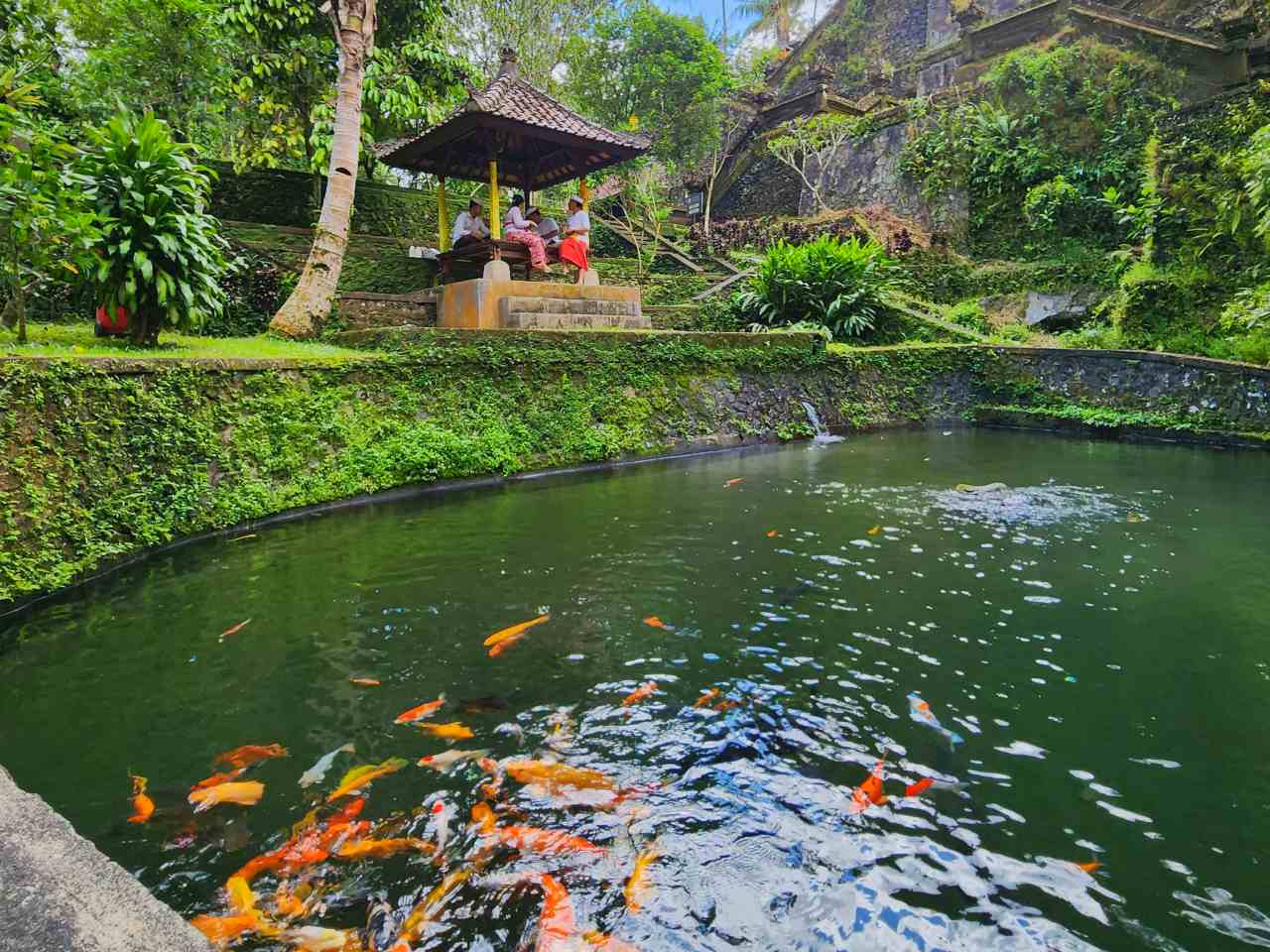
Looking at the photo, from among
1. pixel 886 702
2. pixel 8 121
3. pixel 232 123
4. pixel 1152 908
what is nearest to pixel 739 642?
pixel 886 702

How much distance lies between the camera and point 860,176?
74.9 feet

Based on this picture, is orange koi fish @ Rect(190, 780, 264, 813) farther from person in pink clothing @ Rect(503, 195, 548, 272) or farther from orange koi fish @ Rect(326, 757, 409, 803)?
person in pink clothing @ Rect(503, 195, 548, 272)

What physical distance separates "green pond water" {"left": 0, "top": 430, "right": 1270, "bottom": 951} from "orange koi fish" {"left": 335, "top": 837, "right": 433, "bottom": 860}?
0.16ft

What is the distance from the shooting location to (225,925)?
210cm

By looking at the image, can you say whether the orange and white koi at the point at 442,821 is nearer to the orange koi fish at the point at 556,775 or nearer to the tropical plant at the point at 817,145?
the orange koi fish at the point at 556,775

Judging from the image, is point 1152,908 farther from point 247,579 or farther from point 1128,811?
point 247,579

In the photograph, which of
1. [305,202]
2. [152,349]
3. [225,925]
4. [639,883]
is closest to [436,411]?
[152,349]

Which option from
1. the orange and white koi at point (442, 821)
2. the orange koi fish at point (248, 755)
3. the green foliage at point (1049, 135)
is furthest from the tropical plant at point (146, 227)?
the green foliage at point (1049, 135)

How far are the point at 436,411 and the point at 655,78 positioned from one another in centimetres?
1757

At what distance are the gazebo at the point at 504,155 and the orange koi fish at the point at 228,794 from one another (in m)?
8.39

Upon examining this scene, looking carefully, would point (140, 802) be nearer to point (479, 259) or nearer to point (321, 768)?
point (321, 768)

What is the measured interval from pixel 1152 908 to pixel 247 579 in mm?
5275

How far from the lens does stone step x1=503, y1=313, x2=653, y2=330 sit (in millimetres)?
10477

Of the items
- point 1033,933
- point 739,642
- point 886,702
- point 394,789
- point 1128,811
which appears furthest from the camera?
point 739,642
